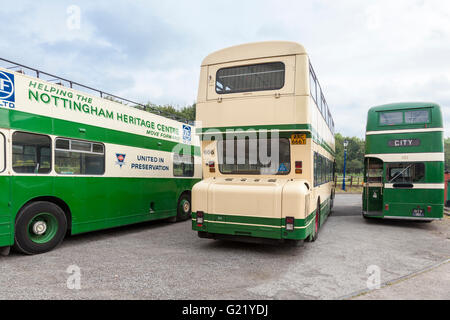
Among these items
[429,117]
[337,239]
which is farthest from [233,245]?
[429,117]

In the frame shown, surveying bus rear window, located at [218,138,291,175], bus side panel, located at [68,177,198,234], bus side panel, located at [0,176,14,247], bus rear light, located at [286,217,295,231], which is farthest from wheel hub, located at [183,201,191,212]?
bus side panel, located at [0,176,14,247]

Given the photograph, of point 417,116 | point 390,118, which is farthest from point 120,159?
point 417,116

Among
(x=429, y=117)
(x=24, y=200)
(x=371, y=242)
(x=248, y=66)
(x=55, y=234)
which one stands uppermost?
(x=248, y=66)

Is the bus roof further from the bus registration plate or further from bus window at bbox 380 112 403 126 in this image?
the bus registration plate

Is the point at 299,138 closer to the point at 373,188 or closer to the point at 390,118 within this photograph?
the point at 390,118

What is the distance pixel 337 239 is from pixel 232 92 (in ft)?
15.6

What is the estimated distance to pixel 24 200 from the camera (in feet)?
19.3

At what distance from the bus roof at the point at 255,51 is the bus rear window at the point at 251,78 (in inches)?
8.3

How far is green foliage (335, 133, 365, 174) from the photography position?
7938 cm

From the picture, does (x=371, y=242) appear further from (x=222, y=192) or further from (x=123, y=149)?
(x=123, y=149)

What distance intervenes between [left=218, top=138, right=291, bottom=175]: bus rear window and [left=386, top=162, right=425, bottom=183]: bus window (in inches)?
221

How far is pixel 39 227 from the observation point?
245 inches

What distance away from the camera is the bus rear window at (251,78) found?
6.50m

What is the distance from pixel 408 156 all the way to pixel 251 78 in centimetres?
661
